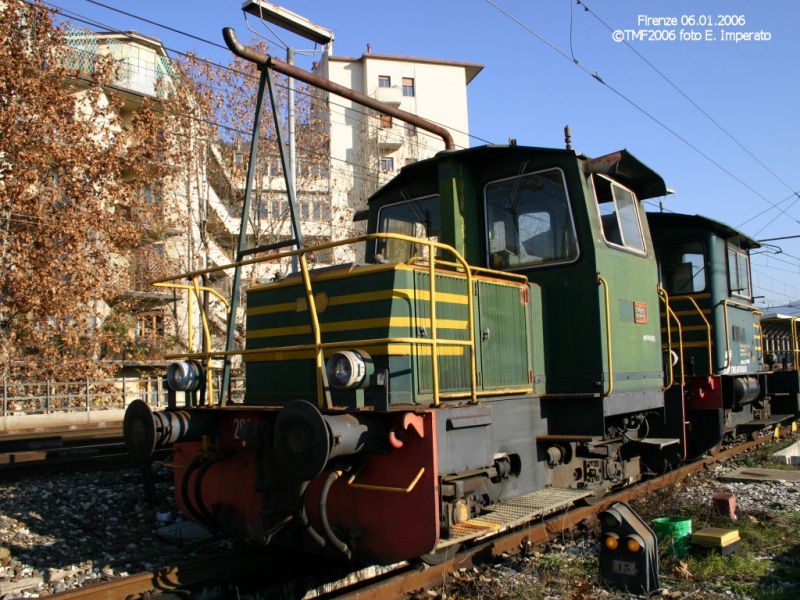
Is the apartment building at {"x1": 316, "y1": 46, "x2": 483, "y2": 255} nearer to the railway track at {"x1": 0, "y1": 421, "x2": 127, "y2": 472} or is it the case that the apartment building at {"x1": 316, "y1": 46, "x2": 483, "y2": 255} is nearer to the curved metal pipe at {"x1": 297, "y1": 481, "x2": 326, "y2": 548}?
the railway track at {"x1": 0, "y1": 421, "x2": 127, "y2": 472}

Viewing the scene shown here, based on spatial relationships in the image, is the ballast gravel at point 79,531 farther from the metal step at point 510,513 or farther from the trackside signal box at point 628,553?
the trackside signal box at point 628,553

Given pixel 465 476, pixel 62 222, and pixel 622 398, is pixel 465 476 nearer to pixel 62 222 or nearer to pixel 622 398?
pixel 622 398

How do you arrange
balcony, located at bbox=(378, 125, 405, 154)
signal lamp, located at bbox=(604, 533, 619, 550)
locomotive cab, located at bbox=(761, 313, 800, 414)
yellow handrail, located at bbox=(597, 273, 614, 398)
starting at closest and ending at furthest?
signal lamp, located at bbox=(604, 533, 619, 550) → yellow handrail, located at bbox=(597, 273, 614, 398) → locomotive cab, located at bbox=(761, 313, 800, 414) → balcony, located at bbox=(378, 125, 405, 154)

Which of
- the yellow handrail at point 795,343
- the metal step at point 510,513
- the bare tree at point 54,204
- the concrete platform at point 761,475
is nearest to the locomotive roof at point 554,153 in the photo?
the metal step at point 510,513

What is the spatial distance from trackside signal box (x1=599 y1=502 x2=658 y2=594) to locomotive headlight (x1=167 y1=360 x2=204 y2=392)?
3269mm

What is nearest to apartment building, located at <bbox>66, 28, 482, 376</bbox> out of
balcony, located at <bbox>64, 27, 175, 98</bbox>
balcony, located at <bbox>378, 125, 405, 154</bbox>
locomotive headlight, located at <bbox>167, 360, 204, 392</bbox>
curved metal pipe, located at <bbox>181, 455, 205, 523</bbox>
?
balcony, located at <bbox>64, 27, 175, 98</bbox>

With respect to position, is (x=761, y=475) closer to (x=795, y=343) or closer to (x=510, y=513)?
(x=510, y=513)

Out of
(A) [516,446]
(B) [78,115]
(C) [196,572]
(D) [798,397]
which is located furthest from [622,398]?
(B) [78,115]

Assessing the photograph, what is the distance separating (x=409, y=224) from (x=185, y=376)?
2.62m

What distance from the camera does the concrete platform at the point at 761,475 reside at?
8.15 m

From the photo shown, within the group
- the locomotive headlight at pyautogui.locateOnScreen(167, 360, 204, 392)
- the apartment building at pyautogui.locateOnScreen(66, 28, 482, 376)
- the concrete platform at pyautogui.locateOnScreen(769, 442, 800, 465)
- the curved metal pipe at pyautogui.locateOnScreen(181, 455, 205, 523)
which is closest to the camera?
the curved metal pipe at pyautogui.locateOnScreen(181, 455, 205, 523)

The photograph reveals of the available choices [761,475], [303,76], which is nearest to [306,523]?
[303,76]

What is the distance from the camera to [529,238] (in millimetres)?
6363

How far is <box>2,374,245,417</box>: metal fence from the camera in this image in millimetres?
17953
